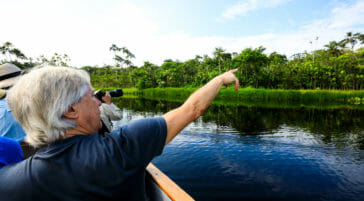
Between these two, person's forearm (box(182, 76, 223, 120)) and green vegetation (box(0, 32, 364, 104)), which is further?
green vegetation (box(0, 32, 364, 104))

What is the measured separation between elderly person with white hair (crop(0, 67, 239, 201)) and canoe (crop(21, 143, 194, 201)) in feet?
3.33

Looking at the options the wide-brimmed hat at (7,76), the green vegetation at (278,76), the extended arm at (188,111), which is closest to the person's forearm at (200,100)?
the extended arm at (188,111)

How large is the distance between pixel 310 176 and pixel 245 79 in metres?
24.9

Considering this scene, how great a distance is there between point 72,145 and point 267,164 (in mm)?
4854

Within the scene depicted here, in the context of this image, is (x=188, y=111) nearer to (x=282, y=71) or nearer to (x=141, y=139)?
(x=141, y=139)

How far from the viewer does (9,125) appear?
1650 millimetres

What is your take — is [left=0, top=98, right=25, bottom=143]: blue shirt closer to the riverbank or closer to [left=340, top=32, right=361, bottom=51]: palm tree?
the riverbank

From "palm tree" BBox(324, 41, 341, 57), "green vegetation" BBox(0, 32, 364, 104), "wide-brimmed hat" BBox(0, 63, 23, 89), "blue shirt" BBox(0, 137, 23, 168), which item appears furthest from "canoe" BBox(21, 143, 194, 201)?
"palm tree" BBox(324, 41, 341, 57)

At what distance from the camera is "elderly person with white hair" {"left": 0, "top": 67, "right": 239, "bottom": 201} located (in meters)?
0.60

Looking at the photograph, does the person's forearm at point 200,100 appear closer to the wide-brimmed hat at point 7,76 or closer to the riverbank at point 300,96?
the wide-brimmed hat at point 7,76

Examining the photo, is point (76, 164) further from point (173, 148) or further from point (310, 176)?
point (173, 148)

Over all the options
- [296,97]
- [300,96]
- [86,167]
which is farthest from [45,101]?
[300,96]

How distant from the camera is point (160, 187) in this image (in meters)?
1.83

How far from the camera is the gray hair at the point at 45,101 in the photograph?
0.65m
